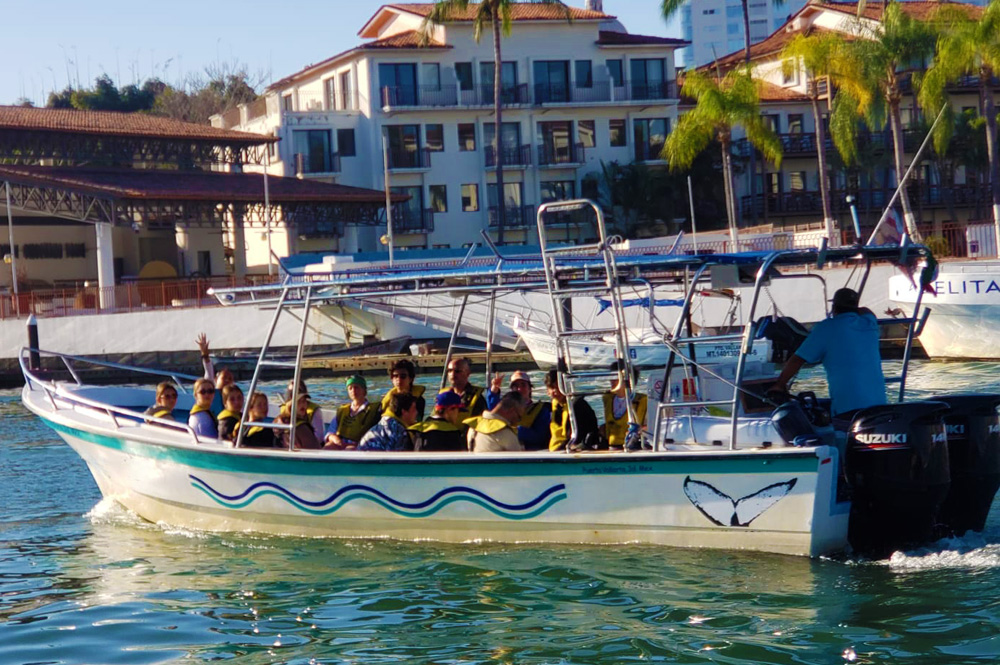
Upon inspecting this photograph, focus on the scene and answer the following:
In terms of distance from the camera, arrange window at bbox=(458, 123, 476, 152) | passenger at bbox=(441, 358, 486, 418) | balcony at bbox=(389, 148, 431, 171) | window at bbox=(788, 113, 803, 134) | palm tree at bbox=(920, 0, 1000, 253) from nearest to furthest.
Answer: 1. passenger at bbox=(441, 358, 486, 418)
2. palm tree at bbox=(920, 0, 1000, 253)
3. balcony at bbox=(389, 148, 431, 171)
4. window at bbox=(458, 123, 476, 152)
5. window at bbox=(788, 113, 803, 134)

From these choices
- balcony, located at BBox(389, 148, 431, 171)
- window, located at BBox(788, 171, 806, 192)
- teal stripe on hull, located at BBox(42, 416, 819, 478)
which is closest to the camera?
teal stripe on hull, located at BBox(42, 416, 819, 478)

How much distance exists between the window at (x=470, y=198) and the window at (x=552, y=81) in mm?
4437

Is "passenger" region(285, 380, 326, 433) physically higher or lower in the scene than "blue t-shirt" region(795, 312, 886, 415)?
lower

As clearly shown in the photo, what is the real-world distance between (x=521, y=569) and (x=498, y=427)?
115 cm

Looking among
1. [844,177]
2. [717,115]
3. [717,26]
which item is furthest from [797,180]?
[717,26]

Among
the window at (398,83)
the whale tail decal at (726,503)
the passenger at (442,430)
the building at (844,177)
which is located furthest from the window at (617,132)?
the whale tail decal at (726,503)

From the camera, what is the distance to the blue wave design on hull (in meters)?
10.2

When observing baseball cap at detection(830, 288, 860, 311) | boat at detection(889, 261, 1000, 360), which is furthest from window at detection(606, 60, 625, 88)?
baseball cap at detection(830, 288, 860, 311)

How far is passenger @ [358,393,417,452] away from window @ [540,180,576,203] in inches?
1681

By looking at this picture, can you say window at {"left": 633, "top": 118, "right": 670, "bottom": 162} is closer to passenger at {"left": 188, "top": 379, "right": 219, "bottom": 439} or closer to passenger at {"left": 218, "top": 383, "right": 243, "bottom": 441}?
passenger at {"left": 188, "top": 379, "right": 219, "bottom": 439}

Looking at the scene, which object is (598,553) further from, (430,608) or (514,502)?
(430,608)

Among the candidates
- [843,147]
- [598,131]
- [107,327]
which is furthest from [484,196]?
[107,327]

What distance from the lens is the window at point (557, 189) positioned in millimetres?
53244

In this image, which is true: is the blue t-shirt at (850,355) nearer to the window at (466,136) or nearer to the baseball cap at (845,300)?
the baseball cap at (845,300)
